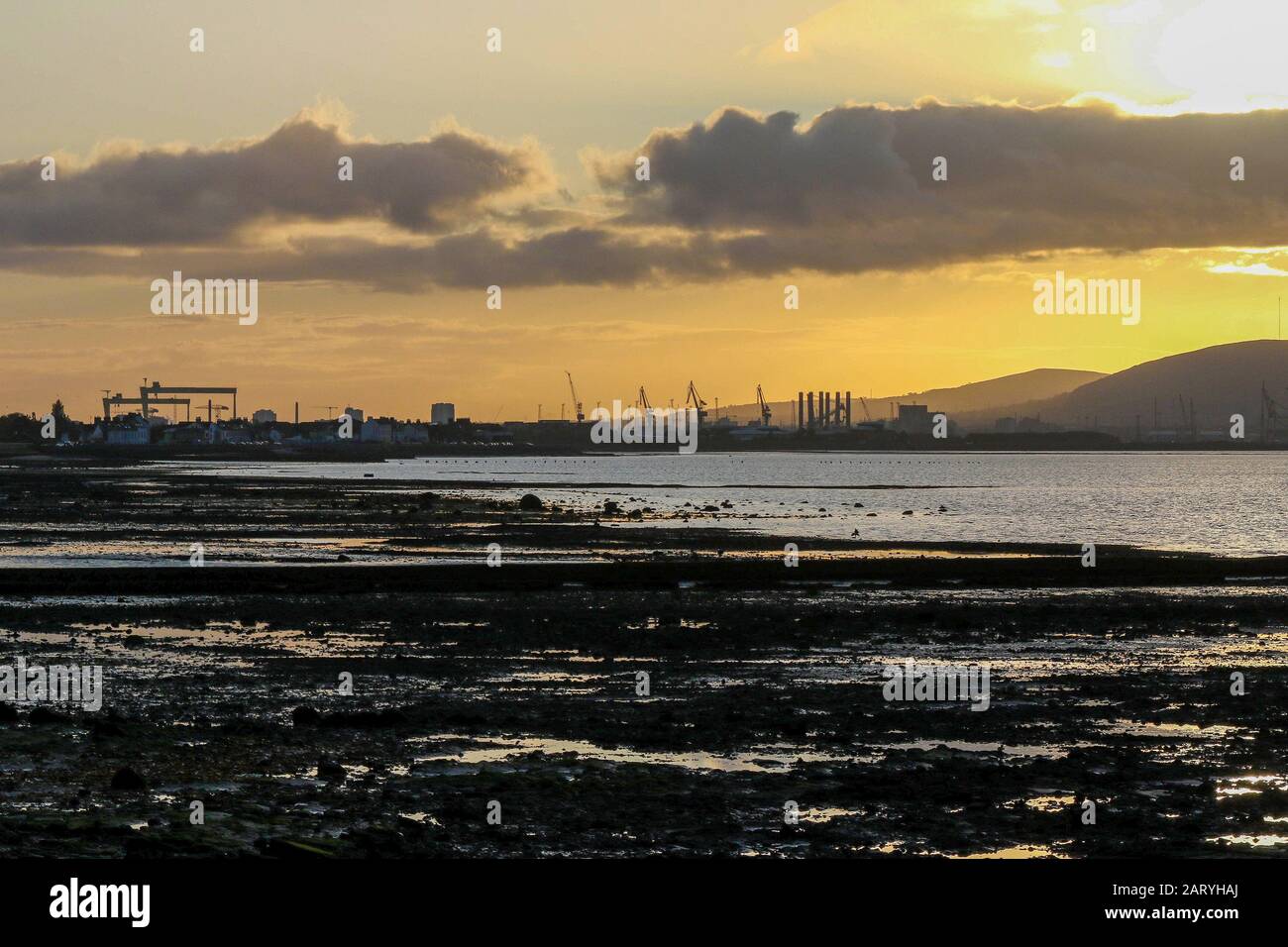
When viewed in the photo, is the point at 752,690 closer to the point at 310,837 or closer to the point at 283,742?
the point at 283,742

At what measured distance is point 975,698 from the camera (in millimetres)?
23203

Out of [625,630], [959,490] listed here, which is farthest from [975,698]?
[959,490]

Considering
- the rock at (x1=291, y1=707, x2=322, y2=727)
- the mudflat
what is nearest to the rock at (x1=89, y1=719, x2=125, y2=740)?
the mudflat

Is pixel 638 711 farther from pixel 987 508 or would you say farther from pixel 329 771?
pixel 987 508

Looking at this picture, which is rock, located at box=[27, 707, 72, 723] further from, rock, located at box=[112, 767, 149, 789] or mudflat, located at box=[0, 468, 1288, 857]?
rock, located at box=[112, 767, 149, 789]

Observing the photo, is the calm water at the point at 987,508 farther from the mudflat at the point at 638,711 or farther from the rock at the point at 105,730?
the rock at the point at 105,730

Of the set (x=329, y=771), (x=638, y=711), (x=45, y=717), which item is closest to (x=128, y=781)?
(x=329, y=771)

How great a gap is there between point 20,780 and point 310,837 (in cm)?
460

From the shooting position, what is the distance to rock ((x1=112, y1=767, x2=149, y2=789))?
1587cm

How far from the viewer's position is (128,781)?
52.2 ft

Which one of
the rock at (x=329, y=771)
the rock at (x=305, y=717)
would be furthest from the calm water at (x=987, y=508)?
the rock at (x=329, y=771)

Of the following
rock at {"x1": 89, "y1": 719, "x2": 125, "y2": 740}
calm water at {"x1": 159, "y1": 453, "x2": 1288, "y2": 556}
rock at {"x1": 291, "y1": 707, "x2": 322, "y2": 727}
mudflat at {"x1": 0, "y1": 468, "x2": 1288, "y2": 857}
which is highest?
rock at {"x1": 89, "y1": 719, "x2": 125, "y2": 740}

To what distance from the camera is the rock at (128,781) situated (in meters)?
15.9

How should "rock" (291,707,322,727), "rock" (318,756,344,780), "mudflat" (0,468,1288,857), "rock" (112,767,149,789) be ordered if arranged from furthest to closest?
"rock" (291,707,322,727) < "rock" (318,756,344,780) < "rock" (112,767,149,789) < "mudflat" (0,468,1288,857)
